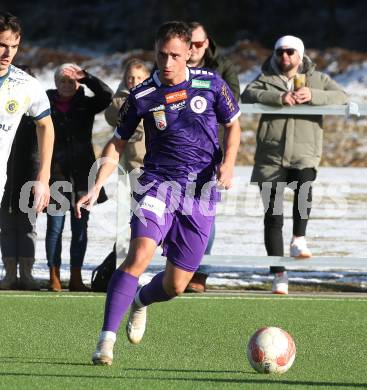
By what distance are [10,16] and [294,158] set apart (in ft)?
13.7

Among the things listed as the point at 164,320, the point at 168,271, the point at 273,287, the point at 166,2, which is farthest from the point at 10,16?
the point at 166,2

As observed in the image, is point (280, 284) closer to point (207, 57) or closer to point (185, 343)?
point (207, 57)

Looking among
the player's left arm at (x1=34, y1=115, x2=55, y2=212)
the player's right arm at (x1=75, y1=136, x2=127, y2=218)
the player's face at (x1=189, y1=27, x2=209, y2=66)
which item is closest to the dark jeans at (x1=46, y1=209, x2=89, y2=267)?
the player's face at (x1=189, y1=27, x2=209, y2=66)

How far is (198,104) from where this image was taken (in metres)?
7.53

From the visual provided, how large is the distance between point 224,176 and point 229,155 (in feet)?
0.73

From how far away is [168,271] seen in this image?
300 inches

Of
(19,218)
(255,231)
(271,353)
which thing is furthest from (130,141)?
(271,353)

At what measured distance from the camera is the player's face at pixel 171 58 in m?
7.33

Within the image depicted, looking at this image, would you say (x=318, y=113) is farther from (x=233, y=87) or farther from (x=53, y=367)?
(x=53, y=367)

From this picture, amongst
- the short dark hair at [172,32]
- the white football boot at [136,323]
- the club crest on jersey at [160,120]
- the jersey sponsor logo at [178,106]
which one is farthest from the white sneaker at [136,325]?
the short dark hair at [172,32]

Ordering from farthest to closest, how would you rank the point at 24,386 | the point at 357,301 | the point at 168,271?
the point at 357,301 → the point at 168,271 → the point at 24,386

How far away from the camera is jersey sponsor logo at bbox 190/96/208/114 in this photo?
751cm

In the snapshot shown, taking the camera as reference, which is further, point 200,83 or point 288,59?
point 288,59

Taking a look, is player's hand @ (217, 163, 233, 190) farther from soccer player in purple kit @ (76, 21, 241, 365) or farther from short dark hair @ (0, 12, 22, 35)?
short dark hair @ (0, 12, 22, 35)
